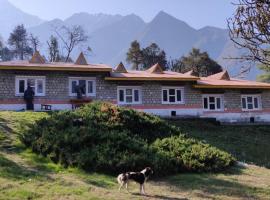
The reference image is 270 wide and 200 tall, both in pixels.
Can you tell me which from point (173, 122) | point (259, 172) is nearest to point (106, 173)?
point (259, 172)

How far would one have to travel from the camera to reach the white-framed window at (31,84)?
3004cm

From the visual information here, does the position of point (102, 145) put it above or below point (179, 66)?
below

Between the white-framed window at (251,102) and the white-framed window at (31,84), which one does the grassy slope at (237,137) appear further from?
the white-framed window at (31,84)

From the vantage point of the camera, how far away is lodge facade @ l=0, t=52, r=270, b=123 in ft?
98.4

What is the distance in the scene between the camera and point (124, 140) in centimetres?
1474

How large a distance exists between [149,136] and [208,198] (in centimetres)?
675

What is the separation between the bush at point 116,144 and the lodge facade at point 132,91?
12836mm

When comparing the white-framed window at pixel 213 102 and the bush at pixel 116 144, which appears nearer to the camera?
the bush at pixel 116 144

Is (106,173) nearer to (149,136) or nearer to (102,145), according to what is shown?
(102,145)

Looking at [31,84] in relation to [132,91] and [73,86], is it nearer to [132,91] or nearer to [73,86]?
[73,86]

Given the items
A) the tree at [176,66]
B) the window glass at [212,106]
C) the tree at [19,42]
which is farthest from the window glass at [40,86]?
the tree at [19,42]

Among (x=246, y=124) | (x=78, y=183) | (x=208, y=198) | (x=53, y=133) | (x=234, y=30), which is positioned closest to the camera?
(x=234, y=30)

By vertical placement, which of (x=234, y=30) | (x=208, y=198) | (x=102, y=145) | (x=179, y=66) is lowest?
(x=208, y=198)

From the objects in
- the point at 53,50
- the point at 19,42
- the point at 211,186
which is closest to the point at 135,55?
the point at 53,50
